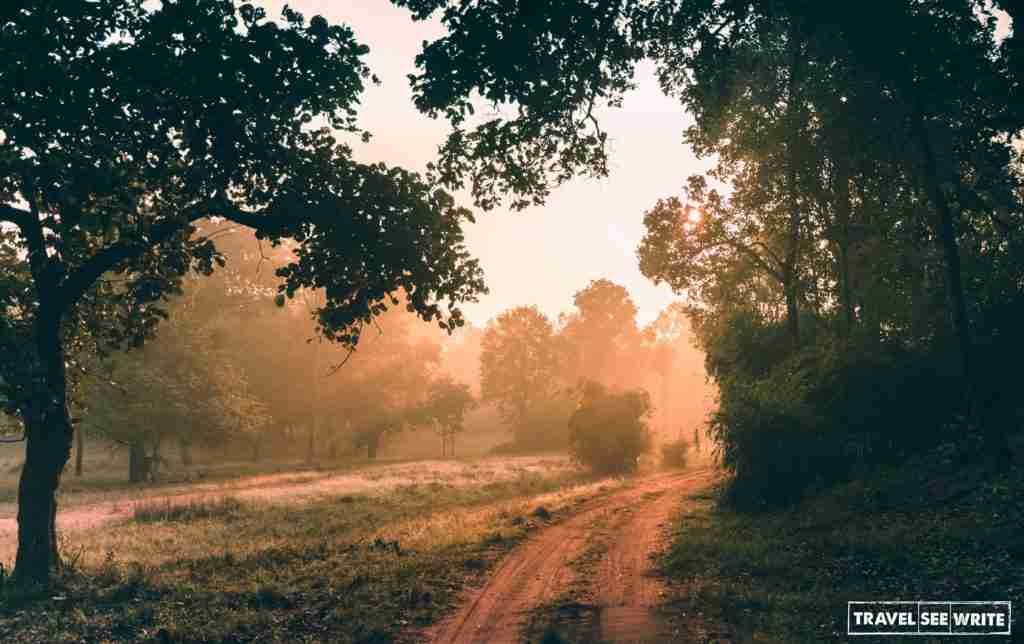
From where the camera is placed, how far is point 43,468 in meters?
12.7

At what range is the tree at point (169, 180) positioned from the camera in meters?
10.3

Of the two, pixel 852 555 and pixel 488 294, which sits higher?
pixel 488 294

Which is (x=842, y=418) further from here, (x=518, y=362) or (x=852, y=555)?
(x=518, y=362)

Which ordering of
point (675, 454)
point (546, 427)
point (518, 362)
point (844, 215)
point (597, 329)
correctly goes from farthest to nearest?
point (597, 329) < point (518, 362) < point (546, 427) < point (675, 454) < point (844, 215)

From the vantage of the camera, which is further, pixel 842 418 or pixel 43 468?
pixel 842 418

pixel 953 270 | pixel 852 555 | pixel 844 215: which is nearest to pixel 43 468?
pixel 852 555

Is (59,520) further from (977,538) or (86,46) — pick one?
(977,538)

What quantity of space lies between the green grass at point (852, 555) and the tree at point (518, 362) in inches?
2402

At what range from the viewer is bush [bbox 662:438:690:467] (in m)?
45.0

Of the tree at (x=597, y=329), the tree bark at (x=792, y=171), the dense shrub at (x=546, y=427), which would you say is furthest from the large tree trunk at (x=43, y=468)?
the tree at (x=597, y=329)

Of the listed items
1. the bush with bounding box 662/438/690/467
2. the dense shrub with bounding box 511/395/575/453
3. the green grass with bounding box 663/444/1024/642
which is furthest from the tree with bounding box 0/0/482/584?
A: the dense shrub with bounding box 511/395/575/453

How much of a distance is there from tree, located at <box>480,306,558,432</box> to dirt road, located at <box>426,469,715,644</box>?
58890 millimetres

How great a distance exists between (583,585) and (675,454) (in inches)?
1410

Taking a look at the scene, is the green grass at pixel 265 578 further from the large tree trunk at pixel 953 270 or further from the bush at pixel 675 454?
the bush at pixel 675 454
